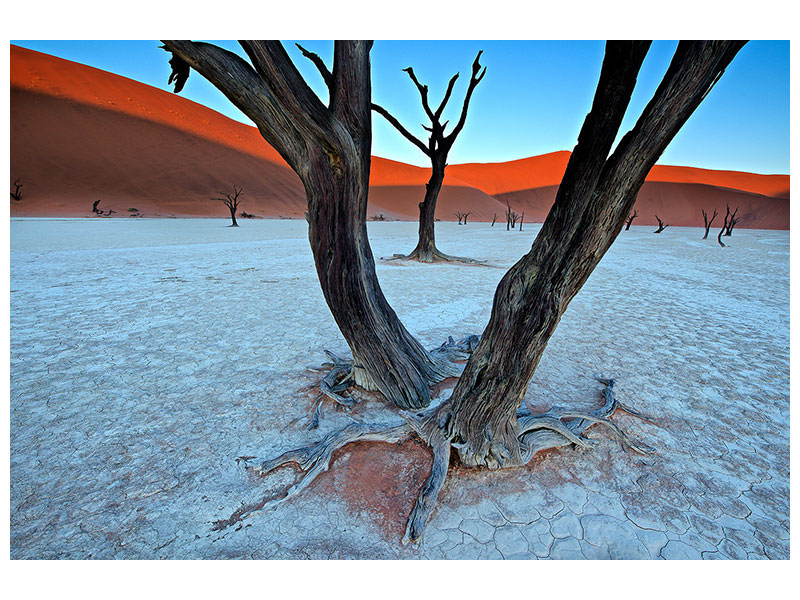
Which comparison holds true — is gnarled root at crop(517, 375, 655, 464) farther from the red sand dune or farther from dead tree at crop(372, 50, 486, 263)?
the red sand dune

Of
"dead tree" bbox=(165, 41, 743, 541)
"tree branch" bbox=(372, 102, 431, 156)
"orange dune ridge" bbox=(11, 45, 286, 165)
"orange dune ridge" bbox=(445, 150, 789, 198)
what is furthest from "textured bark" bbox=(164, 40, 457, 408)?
"orange dune ridge" bbox=(445, 150, 789, 198)

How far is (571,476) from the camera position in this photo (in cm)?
218

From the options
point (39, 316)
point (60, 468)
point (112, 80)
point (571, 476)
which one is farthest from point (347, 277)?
point (112, 80)

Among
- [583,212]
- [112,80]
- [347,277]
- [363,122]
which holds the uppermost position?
[112,80]

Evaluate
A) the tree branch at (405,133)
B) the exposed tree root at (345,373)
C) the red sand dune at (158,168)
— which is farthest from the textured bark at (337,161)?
the red sand dune at (158,168)

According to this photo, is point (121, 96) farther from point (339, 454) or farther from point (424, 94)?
point (339, 454)

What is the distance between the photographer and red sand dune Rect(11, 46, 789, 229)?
3706 cm

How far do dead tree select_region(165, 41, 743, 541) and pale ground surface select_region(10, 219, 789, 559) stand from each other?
0.43 feet

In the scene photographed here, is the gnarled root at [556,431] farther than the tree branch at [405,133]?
No

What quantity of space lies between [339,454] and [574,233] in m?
1.76

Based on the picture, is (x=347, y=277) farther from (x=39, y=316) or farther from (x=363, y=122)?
(x=39, y=316)

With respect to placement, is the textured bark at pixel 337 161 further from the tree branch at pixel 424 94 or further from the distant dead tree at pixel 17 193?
the distant dead tree at pixel 17 193

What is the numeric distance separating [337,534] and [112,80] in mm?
79125

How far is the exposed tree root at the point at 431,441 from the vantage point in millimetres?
2008
